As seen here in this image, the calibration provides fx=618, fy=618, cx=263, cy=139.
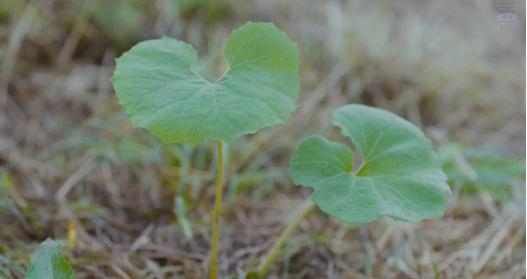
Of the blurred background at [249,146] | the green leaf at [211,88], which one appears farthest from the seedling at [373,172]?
the blurred background at [249,146]

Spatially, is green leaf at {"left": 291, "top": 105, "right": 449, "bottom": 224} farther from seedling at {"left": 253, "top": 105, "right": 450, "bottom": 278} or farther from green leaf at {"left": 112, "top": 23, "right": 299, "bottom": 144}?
green leaf at {"left": 112, "top": 23, "right": 299, "bottom": 144}

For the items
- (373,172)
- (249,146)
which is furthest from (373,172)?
(249,146)

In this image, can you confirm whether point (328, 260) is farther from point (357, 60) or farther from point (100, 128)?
point (357, 60)

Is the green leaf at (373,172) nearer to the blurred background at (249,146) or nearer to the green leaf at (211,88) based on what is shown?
the green leaf at (211,88)

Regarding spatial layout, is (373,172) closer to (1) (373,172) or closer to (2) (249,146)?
(1) (373,172)

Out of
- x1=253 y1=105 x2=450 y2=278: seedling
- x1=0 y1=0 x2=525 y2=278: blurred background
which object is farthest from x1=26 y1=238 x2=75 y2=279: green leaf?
x1=253 y1=105 x2=450 y2=278: seedling

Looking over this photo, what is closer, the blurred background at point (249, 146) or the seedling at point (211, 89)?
the seedling at point (211, 89)
